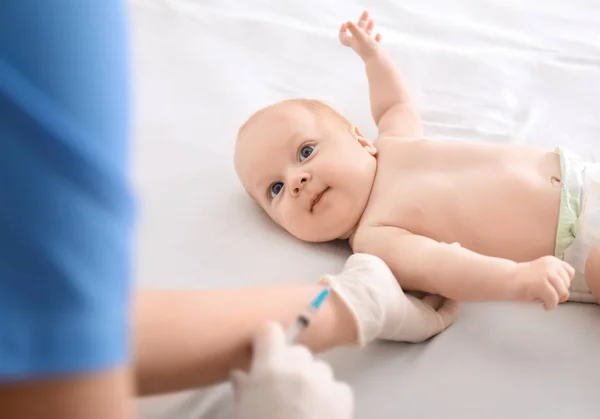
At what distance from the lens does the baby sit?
915 millimetres

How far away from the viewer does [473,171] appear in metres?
1.05

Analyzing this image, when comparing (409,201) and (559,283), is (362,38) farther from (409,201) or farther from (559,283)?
(559,283)

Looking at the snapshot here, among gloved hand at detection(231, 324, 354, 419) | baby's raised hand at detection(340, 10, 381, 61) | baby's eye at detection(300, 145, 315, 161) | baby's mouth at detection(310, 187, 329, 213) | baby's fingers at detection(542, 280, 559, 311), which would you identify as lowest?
gloved hand at detection(231, 324, 354, 419)

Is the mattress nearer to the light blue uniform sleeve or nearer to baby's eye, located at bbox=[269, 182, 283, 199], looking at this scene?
baby's eye, located at bbox=[269, 182, 283, 199]

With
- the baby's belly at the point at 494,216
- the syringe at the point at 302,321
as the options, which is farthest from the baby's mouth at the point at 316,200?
the syringe at the point at 302,321

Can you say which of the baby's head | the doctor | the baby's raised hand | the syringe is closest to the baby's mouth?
the baby's head

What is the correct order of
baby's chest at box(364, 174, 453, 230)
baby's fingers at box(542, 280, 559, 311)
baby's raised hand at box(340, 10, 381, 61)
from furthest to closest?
1. baby's raised hand at box(340, 10, 381, 61)
2. baby's chest at box(364, 174, 453, 230)
3. baby's fingers at box(542, 280, 559, 311)

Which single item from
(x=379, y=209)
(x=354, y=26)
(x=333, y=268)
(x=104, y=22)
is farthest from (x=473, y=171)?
(x=104, y=22)

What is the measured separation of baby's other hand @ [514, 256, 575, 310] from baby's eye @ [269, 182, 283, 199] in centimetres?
42

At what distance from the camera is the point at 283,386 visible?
682 mm

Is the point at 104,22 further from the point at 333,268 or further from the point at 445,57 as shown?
the point at 445,57

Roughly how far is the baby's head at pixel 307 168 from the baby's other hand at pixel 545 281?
0.31 meters

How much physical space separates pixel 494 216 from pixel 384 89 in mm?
403

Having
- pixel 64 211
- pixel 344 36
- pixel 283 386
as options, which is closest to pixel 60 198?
pixel 64 211
